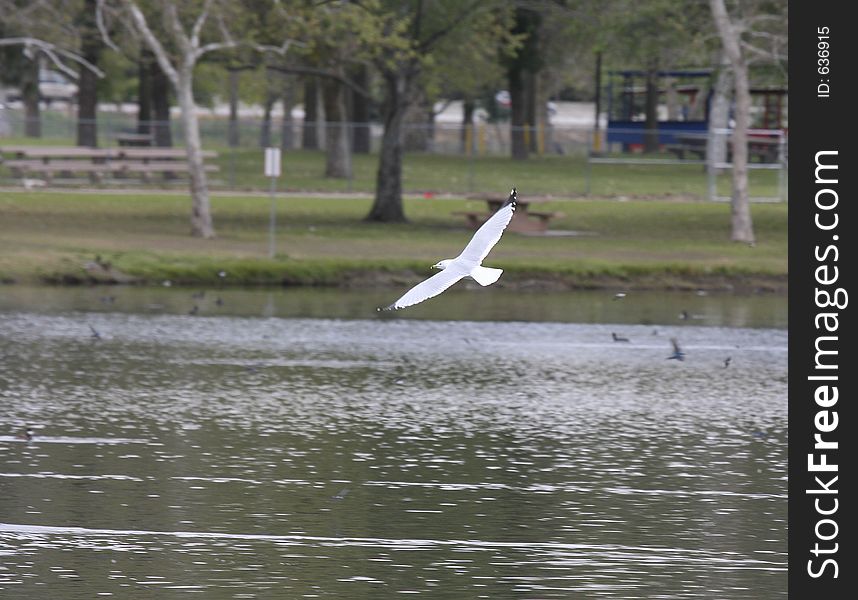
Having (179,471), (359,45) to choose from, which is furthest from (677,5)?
(179,471)

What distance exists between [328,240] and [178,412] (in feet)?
50.9

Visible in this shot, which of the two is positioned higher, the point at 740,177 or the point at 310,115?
the point at 310,115

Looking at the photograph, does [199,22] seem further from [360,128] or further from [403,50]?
[360,128]

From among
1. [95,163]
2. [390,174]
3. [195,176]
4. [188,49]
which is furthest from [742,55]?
[95,163]

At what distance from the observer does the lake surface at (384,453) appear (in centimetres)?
1244

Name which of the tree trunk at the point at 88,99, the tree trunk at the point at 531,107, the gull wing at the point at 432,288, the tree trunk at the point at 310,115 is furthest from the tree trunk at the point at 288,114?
the gull wing at the point at 432,288

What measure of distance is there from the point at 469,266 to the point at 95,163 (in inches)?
1365

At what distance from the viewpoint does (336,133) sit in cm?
4738

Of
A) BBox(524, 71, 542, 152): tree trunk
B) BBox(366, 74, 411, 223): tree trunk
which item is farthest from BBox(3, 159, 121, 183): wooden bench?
BBox(524, 71, 542, 152): tree trunk

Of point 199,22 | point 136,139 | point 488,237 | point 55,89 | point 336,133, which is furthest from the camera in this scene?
point 55,89

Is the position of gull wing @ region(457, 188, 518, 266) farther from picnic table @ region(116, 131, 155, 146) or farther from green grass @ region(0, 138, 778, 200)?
picnic table @ region(116, 131, 155, 146)

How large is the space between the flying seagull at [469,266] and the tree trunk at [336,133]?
108 ft

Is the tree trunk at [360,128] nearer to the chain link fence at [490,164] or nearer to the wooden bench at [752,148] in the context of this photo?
the chain link fence at [490,164]

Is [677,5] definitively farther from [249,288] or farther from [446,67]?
[249,288]
